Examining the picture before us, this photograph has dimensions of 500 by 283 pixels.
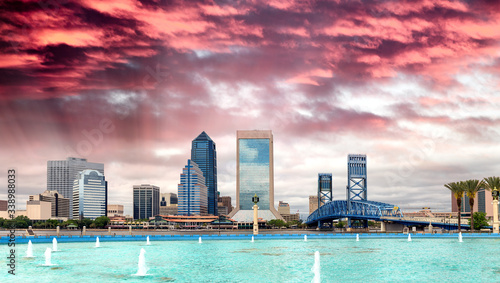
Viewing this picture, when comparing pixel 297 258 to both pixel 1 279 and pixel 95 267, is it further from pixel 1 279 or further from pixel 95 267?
pixel 1 279

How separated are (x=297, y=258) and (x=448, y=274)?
18294 mm

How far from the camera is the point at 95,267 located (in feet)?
159

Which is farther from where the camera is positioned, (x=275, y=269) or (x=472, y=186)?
(x=472, y=186)

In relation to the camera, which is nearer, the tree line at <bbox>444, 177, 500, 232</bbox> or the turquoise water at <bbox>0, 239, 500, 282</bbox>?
the turquoise water at <bbox>0, 239, 500, 282</bbox>

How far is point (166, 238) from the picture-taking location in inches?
4218

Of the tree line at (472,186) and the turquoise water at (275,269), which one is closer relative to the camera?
the turquoise water at (275,269)

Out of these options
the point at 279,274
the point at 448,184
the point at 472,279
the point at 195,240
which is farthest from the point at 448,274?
the point at 448,184

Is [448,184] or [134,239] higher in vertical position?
[448,184]

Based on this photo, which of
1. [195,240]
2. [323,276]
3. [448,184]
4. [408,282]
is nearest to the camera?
[408,282]

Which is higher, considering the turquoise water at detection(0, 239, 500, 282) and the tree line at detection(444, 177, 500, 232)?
the tree line at detection(444, 177, 500, 232)

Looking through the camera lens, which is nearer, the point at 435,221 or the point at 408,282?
the point at 408,282

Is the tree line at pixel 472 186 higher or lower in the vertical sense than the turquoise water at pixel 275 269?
higher

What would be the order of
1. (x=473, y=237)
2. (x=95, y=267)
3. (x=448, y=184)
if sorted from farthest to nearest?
(x=448, y=184), (x=473, y=237), (x=95, y=267)

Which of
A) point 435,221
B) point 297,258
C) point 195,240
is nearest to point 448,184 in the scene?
point 435,221
